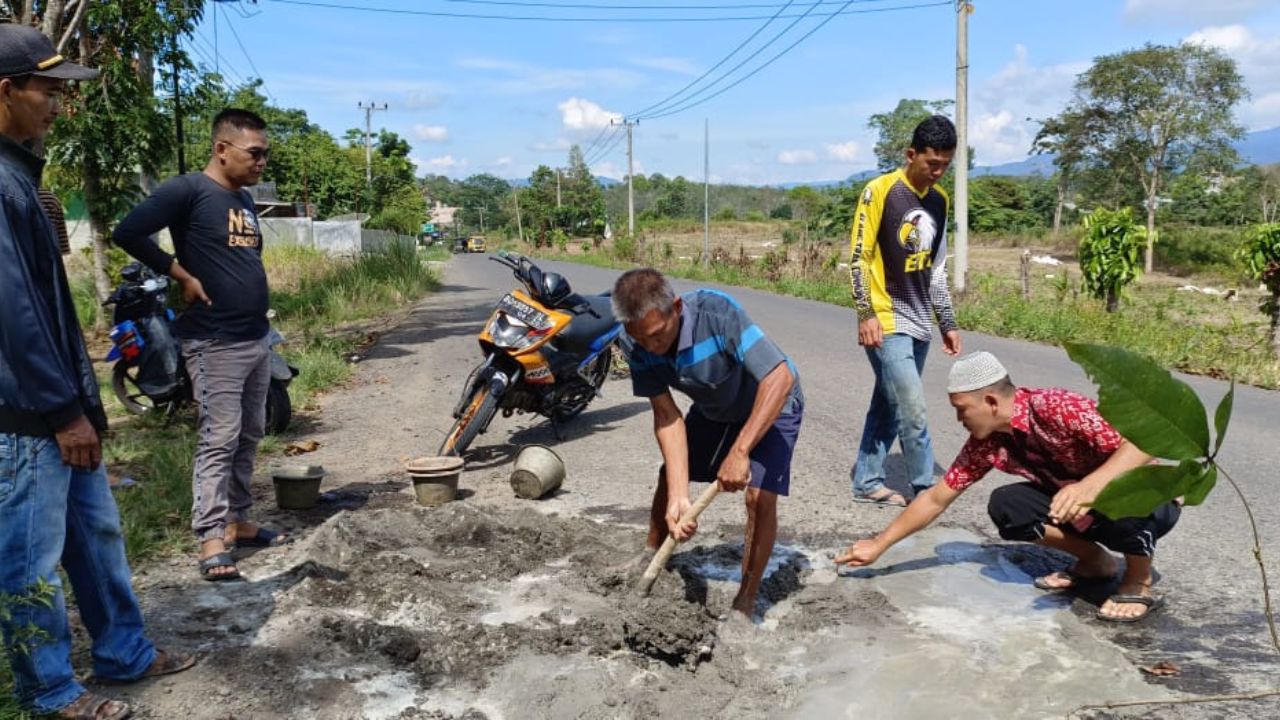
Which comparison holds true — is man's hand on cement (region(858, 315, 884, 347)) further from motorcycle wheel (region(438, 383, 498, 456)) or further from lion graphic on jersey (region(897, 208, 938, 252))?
motorcycle wheel (region(438, 383, 498, 456))

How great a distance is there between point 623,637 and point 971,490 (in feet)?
9.43

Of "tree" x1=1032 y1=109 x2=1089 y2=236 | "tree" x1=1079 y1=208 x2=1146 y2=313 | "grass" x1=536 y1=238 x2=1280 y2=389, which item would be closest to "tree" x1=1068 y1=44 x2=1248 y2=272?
"tree" x1=1032 y1=109 x2=1089 y2=236

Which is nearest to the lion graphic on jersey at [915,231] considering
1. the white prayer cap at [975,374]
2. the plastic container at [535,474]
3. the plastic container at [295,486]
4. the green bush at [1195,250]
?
the white prayer cap at [975,374]

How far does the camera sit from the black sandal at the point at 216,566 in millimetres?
4082

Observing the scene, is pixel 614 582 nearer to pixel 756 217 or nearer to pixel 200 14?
pixel 200 14

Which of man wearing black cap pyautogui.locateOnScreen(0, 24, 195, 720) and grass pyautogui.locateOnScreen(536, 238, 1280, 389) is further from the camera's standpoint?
grass pyautogui.locateOnScreen(536, 238, 1280, 389)

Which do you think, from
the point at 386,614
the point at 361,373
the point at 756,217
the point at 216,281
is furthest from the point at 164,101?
the point at 756,217

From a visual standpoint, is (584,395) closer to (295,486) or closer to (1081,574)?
(295,486)

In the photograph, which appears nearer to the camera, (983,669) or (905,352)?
(983,669)

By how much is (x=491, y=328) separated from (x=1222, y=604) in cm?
439

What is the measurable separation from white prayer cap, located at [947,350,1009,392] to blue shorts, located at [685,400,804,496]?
597 mm

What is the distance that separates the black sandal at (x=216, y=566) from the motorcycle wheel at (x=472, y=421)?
6.49ft

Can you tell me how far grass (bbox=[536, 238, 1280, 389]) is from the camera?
33.7 ft

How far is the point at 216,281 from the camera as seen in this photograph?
423 centimetres
